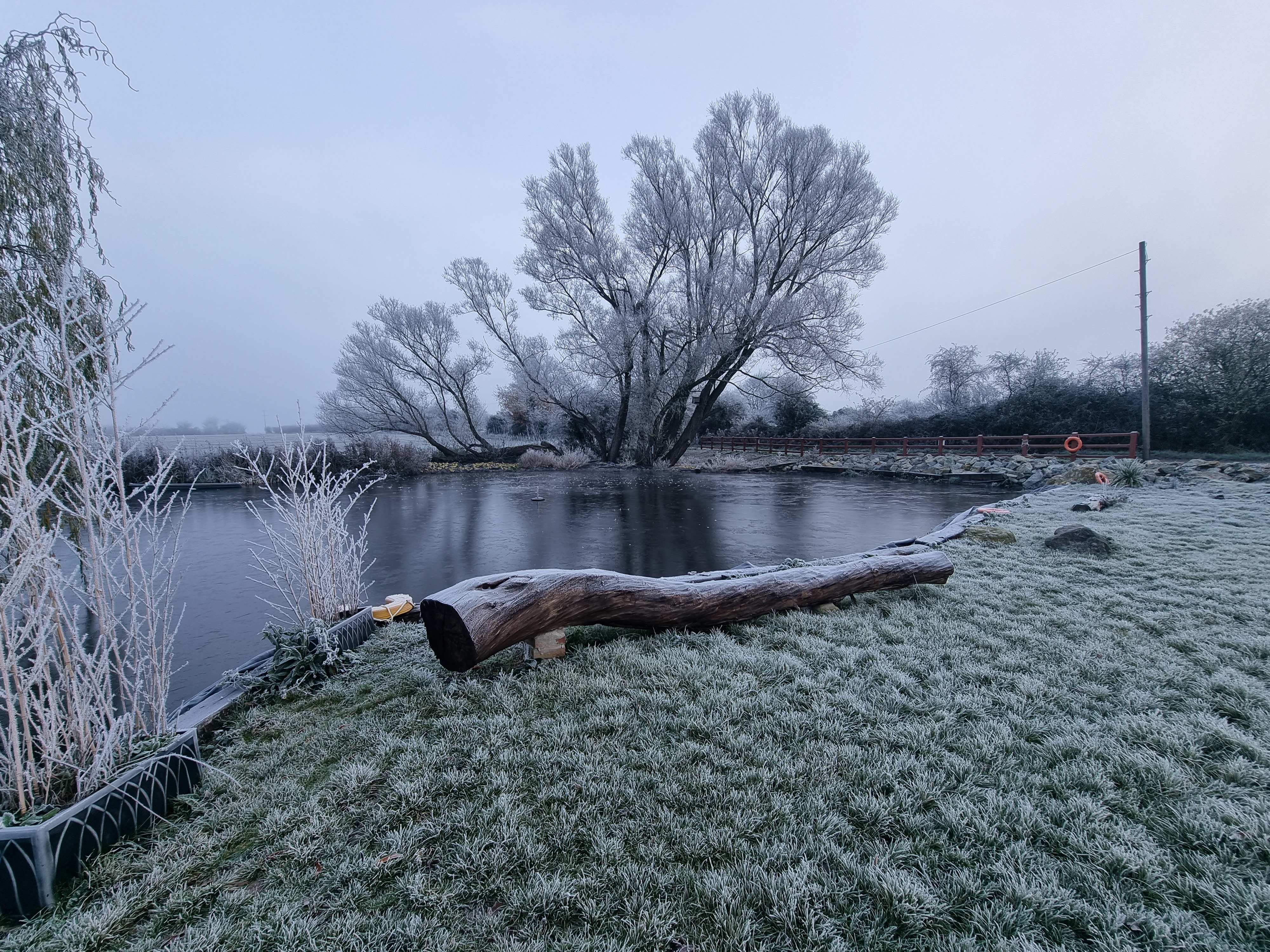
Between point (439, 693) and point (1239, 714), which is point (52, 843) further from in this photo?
point (1239, 714)

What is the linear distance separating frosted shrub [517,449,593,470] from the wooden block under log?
55.1ft

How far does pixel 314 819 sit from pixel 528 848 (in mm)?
773

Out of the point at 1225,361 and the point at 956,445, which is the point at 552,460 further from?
the point at 1225,361

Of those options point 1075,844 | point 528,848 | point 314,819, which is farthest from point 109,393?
point 1075,844

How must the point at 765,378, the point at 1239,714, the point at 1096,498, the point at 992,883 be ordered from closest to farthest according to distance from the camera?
1. the point at 992,883
2. the point at 1239,714
3. the point at 1096,498
4. the point at 765,378

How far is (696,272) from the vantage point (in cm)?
1795

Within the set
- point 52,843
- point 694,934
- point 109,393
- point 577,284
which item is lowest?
point 694,934

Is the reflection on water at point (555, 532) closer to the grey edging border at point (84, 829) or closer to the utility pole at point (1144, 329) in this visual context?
the grey edging border at point (84, 829)

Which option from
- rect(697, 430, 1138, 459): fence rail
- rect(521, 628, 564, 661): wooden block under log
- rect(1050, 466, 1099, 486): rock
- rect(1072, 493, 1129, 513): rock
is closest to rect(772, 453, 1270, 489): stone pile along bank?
rect(1050, 466, 1099, 486): rock

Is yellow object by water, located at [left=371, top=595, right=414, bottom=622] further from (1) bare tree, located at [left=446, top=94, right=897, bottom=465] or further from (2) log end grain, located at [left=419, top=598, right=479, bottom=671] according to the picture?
(1) bare tree, located at [left=446, top=94, right=897, bottom=465]

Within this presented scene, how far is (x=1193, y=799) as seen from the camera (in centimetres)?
167

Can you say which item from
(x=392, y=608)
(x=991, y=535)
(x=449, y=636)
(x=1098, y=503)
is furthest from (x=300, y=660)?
(x=1098, y=503)

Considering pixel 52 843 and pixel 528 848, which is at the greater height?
pixel 52 843

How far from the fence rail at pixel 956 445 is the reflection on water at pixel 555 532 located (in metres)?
4.54
